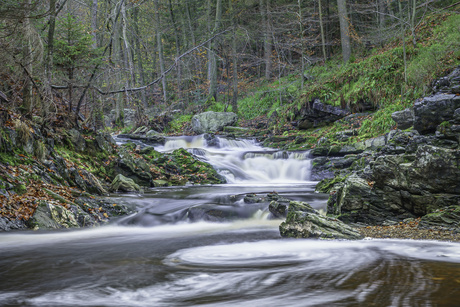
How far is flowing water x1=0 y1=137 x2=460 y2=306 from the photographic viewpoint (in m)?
2.94

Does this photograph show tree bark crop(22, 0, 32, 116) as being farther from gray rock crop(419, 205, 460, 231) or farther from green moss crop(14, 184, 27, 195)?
gray rock crop(419, 205, 460, 231)

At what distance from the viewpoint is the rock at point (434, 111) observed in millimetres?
6375

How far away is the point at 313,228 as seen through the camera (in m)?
5.41

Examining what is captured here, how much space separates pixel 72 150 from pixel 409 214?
8.68 metres

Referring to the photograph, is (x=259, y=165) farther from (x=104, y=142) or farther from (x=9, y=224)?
(x=9, y=224)

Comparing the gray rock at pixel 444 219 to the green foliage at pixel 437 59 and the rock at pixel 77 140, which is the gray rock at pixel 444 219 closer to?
the green foliage at pixel 437 59

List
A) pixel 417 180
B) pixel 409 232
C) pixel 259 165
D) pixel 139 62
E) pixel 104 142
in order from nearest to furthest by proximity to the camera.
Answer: pixel 409 232
pixel 417 180
pixel 104 142
pixel 259 165
pixel 139 62

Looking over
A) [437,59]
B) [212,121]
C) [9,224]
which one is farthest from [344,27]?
[9,224]

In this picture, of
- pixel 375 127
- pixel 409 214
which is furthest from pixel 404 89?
pixel 409 214

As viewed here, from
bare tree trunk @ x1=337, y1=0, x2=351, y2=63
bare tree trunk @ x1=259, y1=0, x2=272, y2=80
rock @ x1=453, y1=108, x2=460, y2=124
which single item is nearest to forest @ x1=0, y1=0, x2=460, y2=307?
rock @ x1=453, y1=108, x2=460, y2=124

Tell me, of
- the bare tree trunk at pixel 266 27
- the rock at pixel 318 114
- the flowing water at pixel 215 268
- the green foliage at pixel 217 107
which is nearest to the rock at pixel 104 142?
the flowing water at pixel 215 268

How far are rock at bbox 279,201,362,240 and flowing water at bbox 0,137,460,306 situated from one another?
219mm

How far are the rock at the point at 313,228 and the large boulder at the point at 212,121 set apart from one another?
16.0 m

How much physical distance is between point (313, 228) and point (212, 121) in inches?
668
